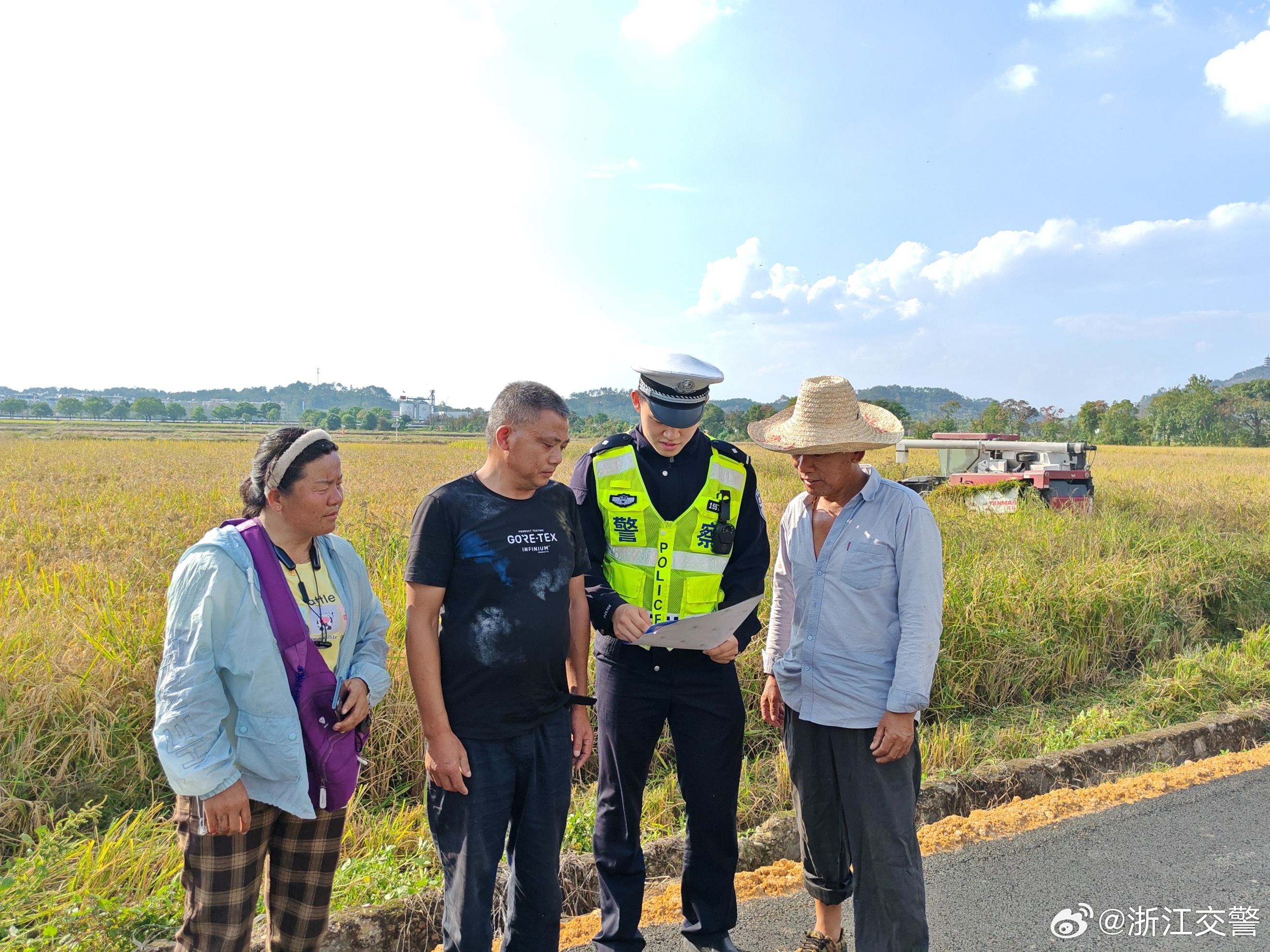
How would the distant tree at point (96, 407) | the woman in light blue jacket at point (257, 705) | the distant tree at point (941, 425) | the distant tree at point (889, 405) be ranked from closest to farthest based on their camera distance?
the woman in light blue jacket at point (257, 705), the distant tree at point (889, 405), the distant tree at point (941, 425), the distant tree at point (96, 407)

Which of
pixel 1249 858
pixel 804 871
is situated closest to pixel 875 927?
pixel 804 871

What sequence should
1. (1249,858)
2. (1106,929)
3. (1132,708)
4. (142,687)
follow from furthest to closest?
(1132,708) → (142,687) → (1249,858) → (1106,929)

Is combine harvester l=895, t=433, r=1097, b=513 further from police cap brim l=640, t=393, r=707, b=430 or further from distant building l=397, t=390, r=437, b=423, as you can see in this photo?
distant building l=397, t=390, r=437, b=423

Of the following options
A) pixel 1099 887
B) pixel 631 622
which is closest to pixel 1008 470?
pixel 1099 887

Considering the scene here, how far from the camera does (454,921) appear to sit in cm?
218

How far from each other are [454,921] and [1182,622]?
22.7 ft

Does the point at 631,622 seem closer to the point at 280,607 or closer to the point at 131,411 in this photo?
the point at 280,607

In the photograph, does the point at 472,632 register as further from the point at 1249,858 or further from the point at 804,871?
the point at 1249,858

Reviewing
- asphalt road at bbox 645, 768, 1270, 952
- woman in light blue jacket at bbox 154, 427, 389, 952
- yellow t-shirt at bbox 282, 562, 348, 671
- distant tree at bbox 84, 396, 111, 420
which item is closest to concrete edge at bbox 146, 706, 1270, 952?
asphalt road at bbox 645, 768, 1270, 952

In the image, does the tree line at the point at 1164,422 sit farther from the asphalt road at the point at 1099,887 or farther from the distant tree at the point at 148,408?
the distant tree at the point at 148,408

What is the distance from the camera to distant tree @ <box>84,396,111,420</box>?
278 ft

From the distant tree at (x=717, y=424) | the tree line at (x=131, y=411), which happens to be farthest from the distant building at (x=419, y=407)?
the distant tree at (x=717, y=424)

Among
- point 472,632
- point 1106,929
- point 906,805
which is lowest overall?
point 1106,929

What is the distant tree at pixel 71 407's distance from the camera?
280ft
